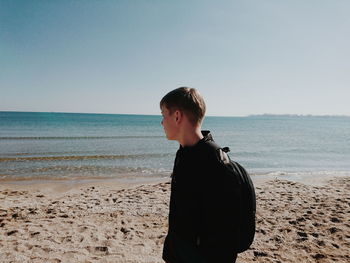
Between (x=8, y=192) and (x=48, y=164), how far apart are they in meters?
5.35

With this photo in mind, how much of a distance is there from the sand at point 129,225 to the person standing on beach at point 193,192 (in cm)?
Result: 296

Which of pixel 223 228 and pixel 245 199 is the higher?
pixel 245 199

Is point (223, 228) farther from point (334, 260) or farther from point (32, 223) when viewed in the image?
point (32, 223)

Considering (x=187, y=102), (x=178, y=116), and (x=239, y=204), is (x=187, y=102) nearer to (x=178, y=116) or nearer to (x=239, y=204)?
(x=178, y=116)

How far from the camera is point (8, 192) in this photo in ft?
27.5

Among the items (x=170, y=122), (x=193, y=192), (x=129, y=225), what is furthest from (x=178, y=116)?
(x=129, y=225)

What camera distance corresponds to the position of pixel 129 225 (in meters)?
5.69

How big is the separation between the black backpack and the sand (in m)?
3.17

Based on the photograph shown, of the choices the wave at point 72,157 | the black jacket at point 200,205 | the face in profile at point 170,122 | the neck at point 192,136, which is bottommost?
the wave at point 72,157

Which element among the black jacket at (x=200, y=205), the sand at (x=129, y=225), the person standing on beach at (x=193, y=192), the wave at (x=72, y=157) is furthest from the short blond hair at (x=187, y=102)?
the wave at (x=72, y=157)

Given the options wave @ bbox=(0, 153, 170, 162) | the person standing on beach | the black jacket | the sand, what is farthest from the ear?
wave @ bbox=(0, 153, 170, 162)

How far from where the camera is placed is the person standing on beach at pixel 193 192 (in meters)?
1.54

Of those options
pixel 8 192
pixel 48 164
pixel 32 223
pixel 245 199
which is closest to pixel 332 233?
pixel 245 199

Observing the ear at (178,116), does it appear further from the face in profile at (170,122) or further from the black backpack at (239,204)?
the black backpack at (239,204)
